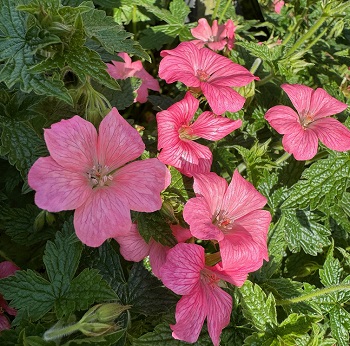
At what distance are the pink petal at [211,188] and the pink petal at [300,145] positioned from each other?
0.24m

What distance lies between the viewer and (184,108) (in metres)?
1.34

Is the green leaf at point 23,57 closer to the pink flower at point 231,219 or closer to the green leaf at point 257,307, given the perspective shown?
the pink flower at point 231,219

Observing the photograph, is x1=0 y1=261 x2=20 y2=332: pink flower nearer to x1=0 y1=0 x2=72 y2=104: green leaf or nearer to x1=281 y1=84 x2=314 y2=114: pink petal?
x1=0 y1=0 x2=72 y2=104: green leaf

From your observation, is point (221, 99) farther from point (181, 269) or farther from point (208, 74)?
point (181, 269)

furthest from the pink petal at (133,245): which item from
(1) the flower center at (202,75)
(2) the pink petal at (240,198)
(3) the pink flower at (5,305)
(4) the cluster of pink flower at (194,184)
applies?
(1) the flower center at (202,75)

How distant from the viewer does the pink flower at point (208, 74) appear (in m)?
1.34

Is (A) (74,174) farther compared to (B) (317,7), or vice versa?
(B) (317,7)

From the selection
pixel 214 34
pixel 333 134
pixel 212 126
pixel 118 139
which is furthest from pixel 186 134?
pixel 214 34

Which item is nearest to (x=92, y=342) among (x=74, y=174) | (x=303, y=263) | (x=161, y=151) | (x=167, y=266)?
(x=167, y=266)

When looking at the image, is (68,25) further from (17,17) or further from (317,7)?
(317,7)

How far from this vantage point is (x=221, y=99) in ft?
4.40

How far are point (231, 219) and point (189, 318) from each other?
290 millimetres

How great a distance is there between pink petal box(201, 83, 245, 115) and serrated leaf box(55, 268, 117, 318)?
0.52 meters

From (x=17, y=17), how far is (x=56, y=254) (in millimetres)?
560
